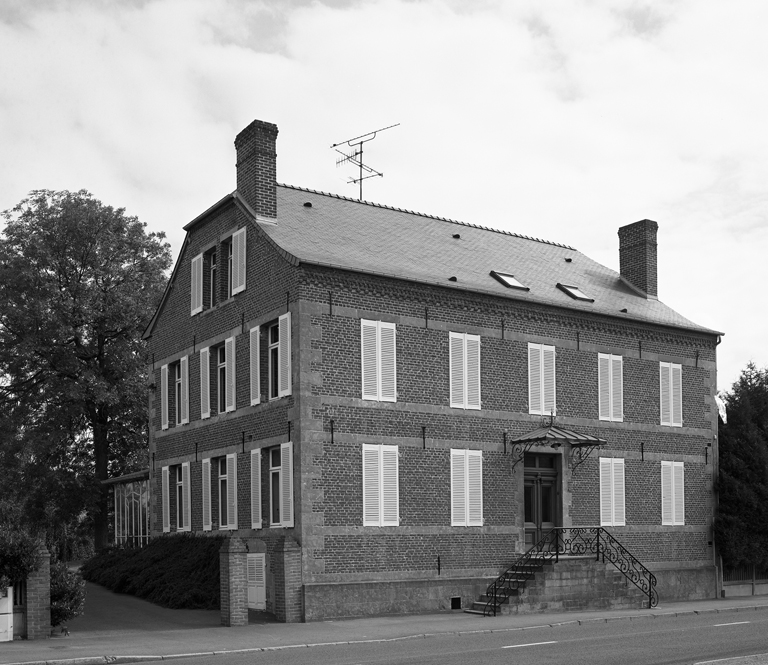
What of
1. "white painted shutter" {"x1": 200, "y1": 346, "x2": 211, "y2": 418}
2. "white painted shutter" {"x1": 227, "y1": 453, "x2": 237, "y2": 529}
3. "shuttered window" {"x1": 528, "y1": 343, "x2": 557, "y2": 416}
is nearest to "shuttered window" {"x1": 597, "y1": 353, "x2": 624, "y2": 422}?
"shuttered window" {"x1": 528, "y1": 343, "x2": 557, "y2": 416}

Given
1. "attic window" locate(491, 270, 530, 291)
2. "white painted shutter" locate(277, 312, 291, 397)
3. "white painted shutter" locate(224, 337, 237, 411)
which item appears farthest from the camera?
"attic window" locate(491, 270, 530, 291)

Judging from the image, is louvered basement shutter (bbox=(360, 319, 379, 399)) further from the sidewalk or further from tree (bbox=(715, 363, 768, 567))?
tree (bbox=(715, 363, 768, 567))

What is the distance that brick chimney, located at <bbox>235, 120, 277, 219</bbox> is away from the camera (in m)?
25.0

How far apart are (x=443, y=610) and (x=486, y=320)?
22.6 feet

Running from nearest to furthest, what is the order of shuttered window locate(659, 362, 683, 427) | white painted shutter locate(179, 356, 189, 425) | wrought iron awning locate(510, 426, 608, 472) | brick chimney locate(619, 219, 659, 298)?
1. wrought iron awning locate(510, 426, 608, 472)
2. white painted shutter locate(179, 356, 189, 425)
3. shuttered window locate(659, 362, 683, 427)
4. brick chimney locate(619, 219, 659, 298)

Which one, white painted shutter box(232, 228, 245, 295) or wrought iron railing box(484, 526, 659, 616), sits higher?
white painted shutter box(232, 228, 245, 295)

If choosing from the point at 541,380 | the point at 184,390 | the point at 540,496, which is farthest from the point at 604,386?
the point at 184,390

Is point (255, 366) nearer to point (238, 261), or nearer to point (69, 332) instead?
point (238, 261)

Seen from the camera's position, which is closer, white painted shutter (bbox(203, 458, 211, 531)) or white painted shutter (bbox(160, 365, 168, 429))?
white painted shutter (bbox(203, 458, 211, 531))

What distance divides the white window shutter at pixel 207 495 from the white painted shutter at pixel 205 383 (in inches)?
49.7

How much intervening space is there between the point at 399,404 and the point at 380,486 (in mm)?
1899

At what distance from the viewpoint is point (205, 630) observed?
19.2m

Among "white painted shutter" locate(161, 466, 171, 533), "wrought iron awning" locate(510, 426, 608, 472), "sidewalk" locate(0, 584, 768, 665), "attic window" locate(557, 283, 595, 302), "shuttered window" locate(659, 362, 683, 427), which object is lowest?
"sidewalk" locate(0, 584, 768, 665)

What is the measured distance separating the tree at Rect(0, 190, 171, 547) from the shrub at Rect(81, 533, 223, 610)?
9136 millimetres
